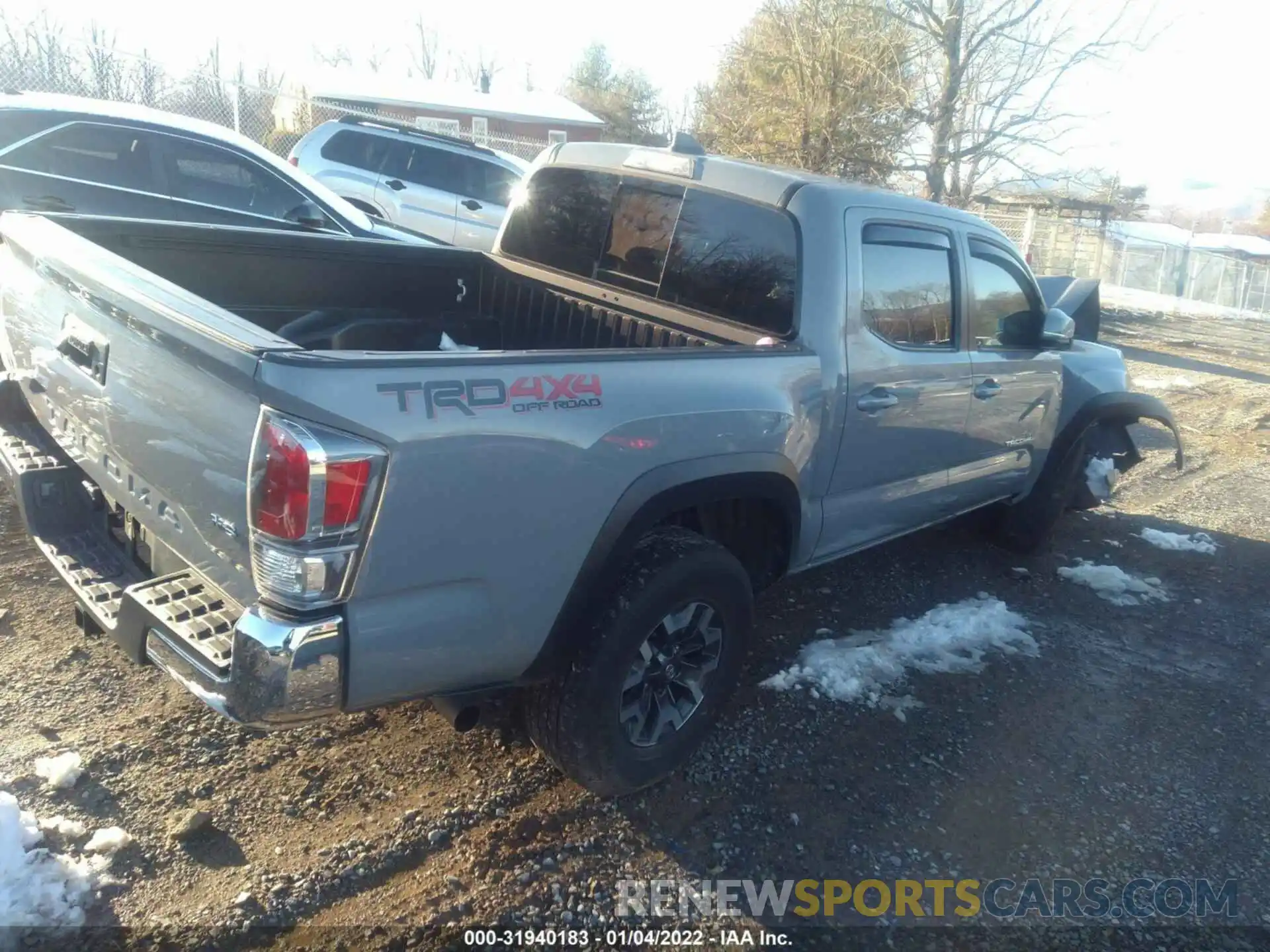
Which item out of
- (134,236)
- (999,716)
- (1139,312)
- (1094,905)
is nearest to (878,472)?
(999,716)

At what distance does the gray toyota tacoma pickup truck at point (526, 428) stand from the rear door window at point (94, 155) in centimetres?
371

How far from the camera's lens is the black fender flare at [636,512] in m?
2.64

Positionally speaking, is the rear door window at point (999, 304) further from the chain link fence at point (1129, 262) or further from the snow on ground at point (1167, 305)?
the snow on ground at point (1167, 305)

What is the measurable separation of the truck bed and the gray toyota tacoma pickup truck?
14 mm

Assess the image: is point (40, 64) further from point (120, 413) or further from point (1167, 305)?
point (1167, 305)

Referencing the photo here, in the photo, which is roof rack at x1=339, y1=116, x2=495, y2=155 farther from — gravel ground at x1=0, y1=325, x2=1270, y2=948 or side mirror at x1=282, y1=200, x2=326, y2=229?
gravel ground at x1=0, y1=325, x2=1270, y2=948

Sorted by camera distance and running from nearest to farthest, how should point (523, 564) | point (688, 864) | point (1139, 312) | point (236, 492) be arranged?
1. point (236, 492)
2. point (523, 564)
3. point (688, 864)
4. point (1139, 312)

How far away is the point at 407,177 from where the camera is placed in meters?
12.0

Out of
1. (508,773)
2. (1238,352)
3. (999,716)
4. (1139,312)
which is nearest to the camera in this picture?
(508,773)

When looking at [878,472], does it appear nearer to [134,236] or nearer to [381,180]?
[134,236]

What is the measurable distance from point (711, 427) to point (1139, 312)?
2527 centimetres

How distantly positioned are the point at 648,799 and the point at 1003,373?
8.75 feet

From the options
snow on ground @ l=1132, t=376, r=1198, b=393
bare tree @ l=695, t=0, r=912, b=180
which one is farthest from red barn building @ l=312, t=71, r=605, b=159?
snow on ground @ l=1132, t=376, r=1198, b=393

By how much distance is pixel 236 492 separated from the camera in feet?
7.13
